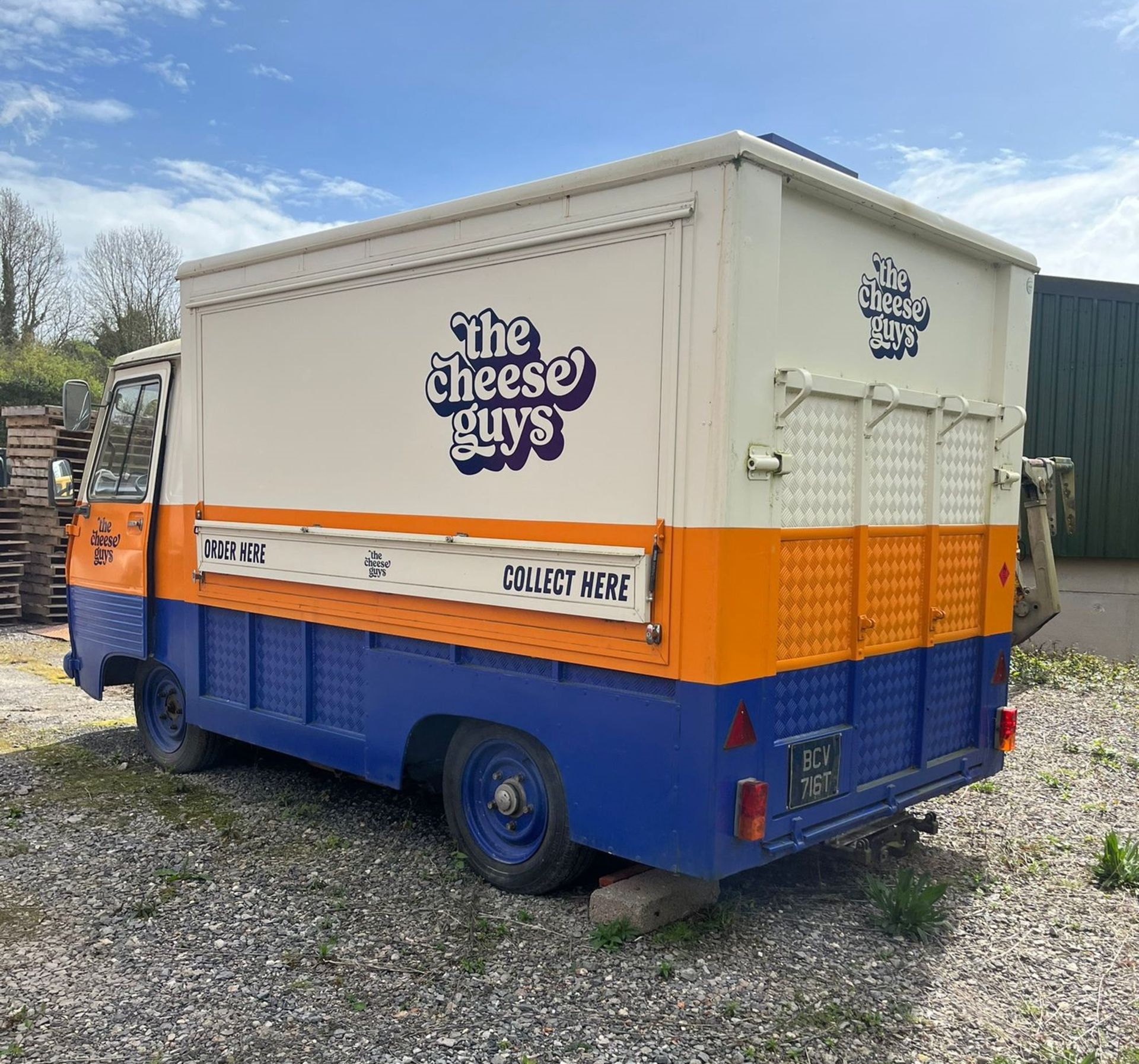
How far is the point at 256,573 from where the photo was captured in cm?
512

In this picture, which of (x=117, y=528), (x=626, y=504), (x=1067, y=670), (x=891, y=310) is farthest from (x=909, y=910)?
(x=1067, y=670)

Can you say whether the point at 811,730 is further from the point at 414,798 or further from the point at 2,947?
the point at 2,947

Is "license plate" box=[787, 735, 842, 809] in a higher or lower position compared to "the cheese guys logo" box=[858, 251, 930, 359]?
lower

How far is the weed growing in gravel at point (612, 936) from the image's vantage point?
367 cm

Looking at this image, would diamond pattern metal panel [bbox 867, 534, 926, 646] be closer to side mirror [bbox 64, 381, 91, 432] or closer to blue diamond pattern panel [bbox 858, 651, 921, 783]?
blue diamond pattern panel [bbox 858, 651, 921, 783]

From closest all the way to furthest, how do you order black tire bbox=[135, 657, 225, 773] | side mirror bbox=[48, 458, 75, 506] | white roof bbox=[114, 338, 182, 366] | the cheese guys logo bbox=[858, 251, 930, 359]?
the cheese guys logo bbox=[858, 251, 930, 359], white roof bbox=[114, 338, 182, 366], black tire bbox=[135, 657, 225, 773], side mirror bbox=[48, 458, 75, 506]

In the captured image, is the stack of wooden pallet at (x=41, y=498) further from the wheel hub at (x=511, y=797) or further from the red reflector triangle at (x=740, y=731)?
the red reflector triangle at (x=740, y=731)

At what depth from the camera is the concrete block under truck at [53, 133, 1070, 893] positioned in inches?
135

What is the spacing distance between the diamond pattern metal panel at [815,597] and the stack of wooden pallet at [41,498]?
34.4ft

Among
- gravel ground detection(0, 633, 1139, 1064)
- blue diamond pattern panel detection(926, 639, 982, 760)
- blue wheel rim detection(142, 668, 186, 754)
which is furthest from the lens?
blue wheel rim detection(142, 668, 186, 754)

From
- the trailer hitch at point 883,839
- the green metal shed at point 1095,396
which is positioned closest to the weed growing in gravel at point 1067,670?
the green metal shed at point 1095,396

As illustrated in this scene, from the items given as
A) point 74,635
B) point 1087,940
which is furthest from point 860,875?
point 74,635

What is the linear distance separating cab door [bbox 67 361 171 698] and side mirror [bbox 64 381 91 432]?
0.34ft

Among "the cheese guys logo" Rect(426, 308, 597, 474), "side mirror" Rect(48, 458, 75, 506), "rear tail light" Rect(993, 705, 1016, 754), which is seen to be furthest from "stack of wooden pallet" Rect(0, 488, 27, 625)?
"rear tail light" Rect(993, 705, 1016, 754)
